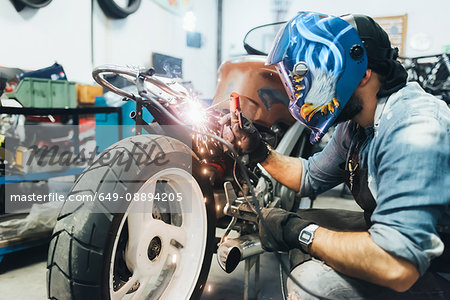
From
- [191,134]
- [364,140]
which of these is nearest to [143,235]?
[191,134]

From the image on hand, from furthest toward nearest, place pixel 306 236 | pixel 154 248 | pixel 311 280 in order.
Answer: pixel 154 248 → pixel 311 280 → pixel 306 236

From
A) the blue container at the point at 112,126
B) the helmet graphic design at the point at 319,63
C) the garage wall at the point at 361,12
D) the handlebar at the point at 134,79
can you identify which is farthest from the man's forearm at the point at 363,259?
the garage wall at the point at 361,12

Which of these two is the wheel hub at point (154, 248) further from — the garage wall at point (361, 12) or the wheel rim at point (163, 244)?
the garage wall at point (361, 12)

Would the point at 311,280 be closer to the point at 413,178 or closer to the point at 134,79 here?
the point at 413,178

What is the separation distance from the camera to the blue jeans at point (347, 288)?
102 cm

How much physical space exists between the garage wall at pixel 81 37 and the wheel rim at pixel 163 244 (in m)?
2.77

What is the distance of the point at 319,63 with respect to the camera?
1.02 metres

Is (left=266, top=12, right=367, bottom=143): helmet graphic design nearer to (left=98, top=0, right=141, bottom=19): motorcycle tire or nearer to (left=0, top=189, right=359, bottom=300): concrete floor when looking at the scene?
(left=0, top=189, right=359, bottom=300): concrete floor

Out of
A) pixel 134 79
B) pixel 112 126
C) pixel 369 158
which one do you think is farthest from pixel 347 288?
pixel 112 126

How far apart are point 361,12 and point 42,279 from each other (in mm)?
6462

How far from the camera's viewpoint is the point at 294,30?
3.51 feet

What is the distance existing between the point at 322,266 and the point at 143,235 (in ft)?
1.98

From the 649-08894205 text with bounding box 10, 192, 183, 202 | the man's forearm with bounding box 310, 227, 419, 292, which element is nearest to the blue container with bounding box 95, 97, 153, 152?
the 649-08894205 text with bounding box 10, 192, 183, 202

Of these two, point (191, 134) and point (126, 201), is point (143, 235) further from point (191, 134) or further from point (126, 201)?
point (191, 134)
